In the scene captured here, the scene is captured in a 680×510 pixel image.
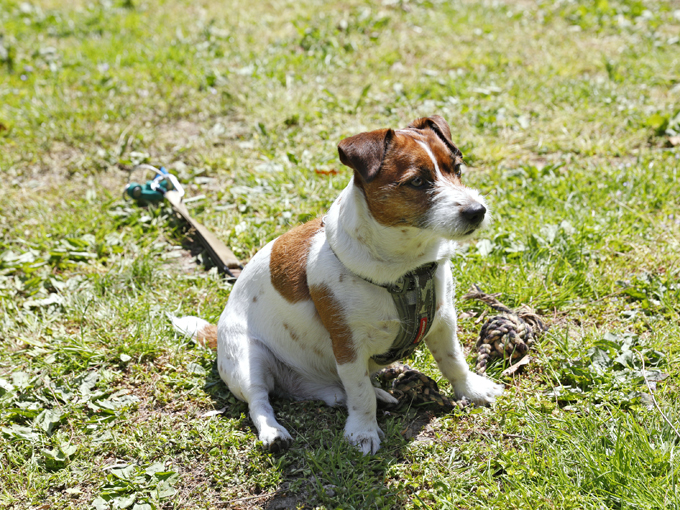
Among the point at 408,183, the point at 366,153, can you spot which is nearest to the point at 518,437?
the point at 408,183

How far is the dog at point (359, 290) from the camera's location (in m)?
2.79

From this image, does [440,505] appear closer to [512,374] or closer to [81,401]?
[512,374]

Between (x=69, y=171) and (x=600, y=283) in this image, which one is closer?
(x=600, y=283)

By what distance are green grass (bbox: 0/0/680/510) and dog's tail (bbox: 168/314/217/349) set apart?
9cm

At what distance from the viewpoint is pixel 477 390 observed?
10.7ft

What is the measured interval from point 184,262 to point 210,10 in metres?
6.73

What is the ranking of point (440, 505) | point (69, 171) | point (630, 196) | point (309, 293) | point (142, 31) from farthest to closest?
1. point (142, 31)
2. point (69, 171)
3. point (630, 196)
4. point (309, 293)
5. point (440, 505)

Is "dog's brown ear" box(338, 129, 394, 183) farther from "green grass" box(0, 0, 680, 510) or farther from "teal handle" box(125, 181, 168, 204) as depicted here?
"teal handle" box(125, 181, 168, 204)

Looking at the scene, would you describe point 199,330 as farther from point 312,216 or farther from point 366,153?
point 366,153

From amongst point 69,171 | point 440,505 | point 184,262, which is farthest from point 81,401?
point 69,171

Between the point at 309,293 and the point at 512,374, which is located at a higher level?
the point at 309,293

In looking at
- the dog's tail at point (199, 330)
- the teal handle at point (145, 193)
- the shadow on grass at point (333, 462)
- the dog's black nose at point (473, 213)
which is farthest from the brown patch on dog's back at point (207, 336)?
the dog's black nose at point (473, 213)

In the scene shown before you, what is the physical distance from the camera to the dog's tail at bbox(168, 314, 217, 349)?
12.8 ft

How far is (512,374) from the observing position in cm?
344
